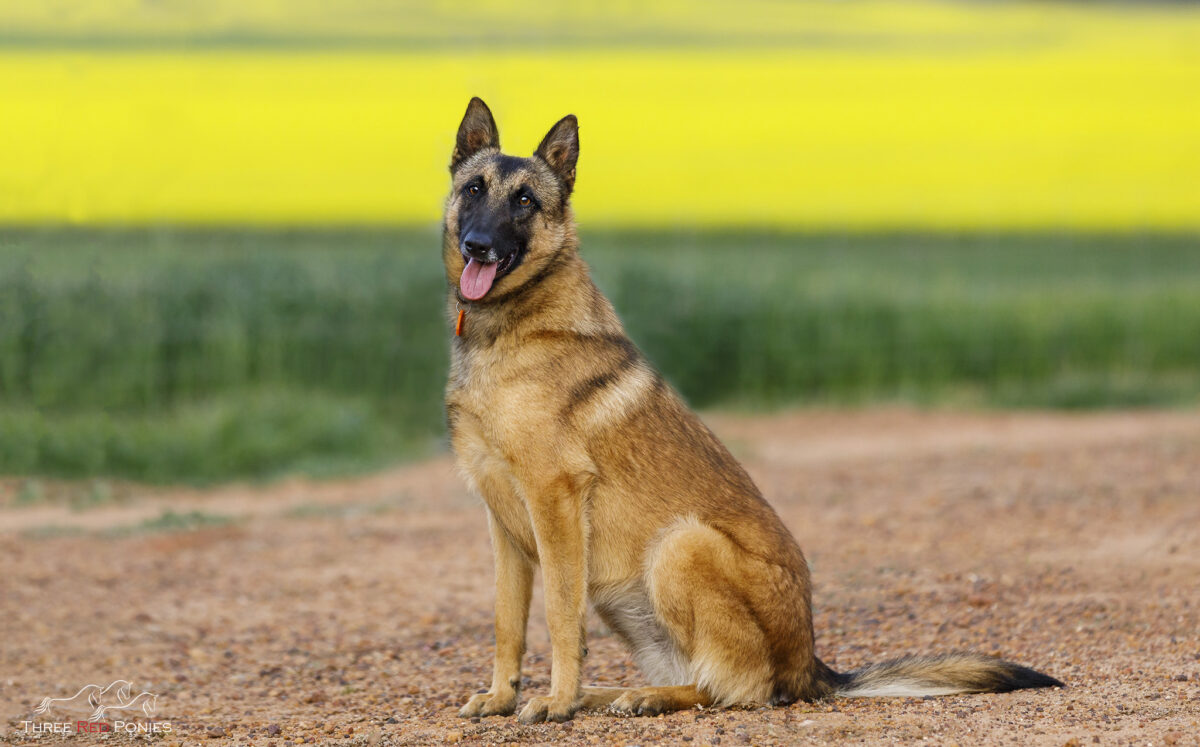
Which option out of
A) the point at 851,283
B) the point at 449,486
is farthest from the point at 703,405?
the point at 449,486

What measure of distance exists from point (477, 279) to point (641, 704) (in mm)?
1895

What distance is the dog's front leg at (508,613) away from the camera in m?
5.84

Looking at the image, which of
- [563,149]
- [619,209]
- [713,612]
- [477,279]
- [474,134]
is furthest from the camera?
[619,209]

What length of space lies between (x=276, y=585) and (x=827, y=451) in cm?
738

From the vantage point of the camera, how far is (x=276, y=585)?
9156mm

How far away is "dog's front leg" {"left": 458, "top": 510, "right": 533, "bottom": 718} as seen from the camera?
5.84 meters

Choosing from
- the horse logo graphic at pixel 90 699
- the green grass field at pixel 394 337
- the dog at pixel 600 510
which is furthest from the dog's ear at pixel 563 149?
the green grass field at pixel 394 337

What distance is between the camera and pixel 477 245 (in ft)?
18.5

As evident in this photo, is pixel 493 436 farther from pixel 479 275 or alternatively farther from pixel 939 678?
pixel 939 678

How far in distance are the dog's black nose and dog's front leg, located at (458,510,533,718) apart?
1119mm

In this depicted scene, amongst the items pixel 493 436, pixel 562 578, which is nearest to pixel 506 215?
pixel 493 436

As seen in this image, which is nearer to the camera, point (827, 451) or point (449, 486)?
point (449, 486)

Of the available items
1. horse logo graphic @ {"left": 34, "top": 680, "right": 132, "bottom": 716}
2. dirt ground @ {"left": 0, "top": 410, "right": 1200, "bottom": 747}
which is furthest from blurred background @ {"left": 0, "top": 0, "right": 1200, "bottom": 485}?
horse logo graphic @ {"left": 34, "top": 680, "right": 132, "bottom": 716}

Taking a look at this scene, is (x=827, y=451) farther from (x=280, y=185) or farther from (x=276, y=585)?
(x=280, y=185)
